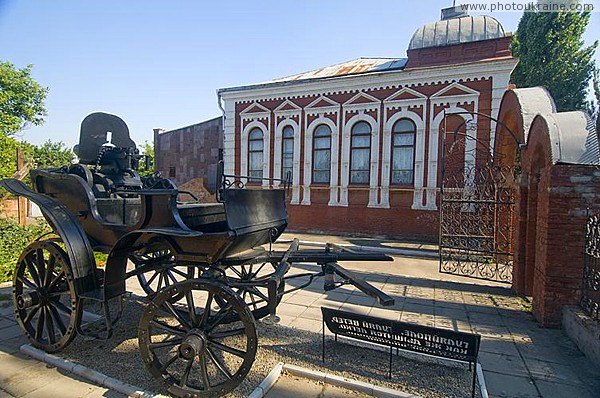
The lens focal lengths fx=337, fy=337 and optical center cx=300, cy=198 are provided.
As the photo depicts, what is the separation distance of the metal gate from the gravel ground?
180 inches

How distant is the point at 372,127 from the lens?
1323 cm

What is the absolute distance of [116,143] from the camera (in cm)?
458

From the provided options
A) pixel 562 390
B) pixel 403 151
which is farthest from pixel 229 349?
pixel 403 151

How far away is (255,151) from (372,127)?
17.8ft

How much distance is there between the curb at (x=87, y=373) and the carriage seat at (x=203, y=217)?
4.99ft

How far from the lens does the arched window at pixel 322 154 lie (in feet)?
46.4

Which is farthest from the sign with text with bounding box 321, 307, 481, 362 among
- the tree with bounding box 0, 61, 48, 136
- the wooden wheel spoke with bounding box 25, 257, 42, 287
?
the tree with bounding box 0, 61, 48, 136

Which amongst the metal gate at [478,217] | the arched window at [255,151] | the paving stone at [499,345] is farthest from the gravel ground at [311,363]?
the arched window at [255,151]

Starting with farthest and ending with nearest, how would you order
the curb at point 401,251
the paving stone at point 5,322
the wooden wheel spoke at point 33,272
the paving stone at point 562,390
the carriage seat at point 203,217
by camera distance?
the curb at point 401,251, the paving stone at point 5,322, the wooden wheel spoke at point 33,272, the carriage seat at point 203,217, the paving stone at point 562,390

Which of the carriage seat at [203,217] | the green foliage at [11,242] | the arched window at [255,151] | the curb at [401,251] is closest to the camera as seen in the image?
the carriage seat at [203,217]

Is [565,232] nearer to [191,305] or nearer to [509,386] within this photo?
[509,386]

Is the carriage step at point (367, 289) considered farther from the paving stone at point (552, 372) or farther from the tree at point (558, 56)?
the tree at point (558, 56)

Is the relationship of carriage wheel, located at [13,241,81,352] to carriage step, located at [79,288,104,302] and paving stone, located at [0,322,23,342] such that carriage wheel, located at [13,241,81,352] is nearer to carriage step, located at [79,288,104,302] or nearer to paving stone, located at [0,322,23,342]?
carriage step, located at [79,288,104,302]

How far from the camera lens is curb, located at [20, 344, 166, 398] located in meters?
2.93
